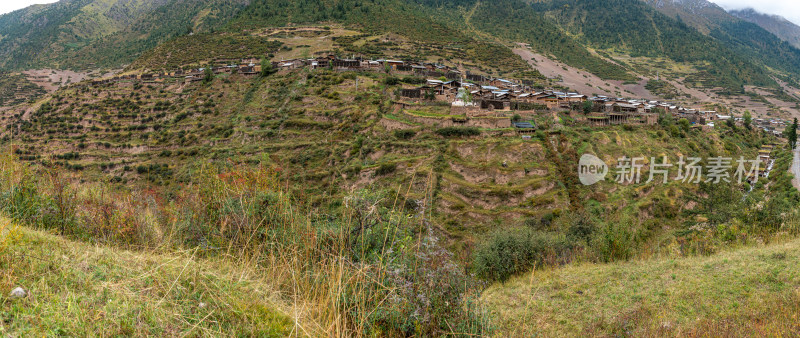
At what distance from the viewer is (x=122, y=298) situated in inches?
83.0

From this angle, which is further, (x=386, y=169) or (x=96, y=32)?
(x=96, y=32)

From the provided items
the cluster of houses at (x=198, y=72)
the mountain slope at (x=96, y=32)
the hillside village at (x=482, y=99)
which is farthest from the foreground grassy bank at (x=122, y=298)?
the mountain slope at (x=96, y=32)

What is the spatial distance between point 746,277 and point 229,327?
9172 millimetres

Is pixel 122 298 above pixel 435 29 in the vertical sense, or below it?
below

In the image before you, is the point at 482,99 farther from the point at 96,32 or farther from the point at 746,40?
the point at 746,40

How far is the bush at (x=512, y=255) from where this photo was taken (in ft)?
38.3

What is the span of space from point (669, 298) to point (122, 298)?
8131 mm

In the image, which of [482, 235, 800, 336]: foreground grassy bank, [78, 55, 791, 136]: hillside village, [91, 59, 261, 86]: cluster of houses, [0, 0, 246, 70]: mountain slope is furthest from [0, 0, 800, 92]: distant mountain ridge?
[482, 235, 800, 336]: foreground grassy bank

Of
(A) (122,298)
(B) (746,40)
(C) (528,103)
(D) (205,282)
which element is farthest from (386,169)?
(B) (746,40)

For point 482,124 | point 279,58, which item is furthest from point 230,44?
point 482,124

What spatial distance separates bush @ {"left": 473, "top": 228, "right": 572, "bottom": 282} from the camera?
11.7m

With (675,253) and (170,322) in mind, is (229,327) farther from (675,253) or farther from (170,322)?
(675,253)

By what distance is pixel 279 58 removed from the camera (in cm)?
5412

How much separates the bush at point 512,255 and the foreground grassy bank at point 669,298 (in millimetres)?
1986
